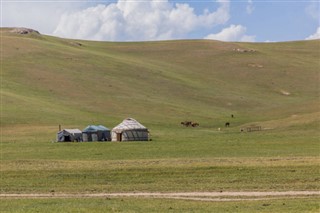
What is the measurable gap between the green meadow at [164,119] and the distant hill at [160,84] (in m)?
0.23

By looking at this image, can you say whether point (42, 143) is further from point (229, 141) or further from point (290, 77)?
point (290, 77)

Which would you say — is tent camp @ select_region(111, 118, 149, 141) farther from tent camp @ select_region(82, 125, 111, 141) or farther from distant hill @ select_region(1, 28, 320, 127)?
distant hill @ select_region(1, 28, 320, 127)

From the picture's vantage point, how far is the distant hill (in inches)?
3415

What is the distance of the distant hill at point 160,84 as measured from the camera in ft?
285

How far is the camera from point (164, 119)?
86.9 metres

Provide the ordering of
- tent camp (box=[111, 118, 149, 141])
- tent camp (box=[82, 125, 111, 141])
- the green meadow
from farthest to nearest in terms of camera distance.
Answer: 1. tent camp (box=[111, 118, 149, 141])
2. tent camp (box=[82, 125, 111, 141])
3. the green meadow

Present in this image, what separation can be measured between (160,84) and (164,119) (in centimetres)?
2653

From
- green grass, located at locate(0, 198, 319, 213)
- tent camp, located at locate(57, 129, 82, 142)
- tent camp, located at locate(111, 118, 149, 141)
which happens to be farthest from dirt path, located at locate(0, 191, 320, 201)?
tent camp, located at locate(111, 118, 149, 141)

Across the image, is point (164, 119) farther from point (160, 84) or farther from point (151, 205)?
point (151, 205)

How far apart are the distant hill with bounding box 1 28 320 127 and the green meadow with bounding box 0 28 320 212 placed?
23 centimetres

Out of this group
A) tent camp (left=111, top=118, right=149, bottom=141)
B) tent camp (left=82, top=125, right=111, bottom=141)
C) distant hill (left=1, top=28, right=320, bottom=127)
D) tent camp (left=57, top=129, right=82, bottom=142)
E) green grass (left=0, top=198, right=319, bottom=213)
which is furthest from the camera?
distant hill (left=1, top=28, right=320, bottom=127)

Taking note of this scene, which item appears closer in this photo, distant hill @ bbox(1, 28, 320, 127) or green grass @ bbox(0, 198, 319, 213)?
green grass @ bbox(0, 198, 319, 213)

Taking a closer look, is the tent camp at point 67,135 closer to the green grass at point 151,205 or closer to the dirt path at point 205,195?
the dirt path at point 205,195

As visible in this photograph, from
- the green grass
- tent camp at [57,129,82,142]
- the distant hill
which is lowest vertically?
the green grass
